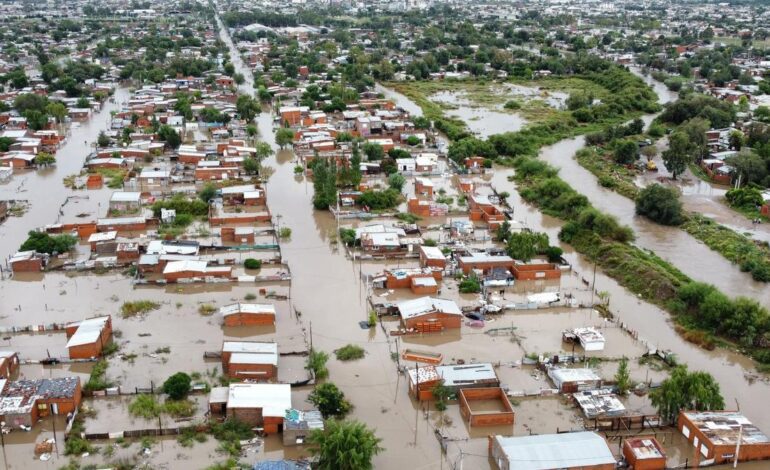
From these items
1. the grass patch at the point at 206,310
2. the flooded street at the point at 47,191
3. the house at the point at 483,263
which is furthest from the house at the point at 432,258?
the flooded street at the point at 47,191

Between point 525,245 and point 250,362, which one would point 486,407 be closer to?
point 250,362

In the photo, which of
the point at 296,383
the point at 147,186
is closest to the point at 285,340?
the point at 296,383

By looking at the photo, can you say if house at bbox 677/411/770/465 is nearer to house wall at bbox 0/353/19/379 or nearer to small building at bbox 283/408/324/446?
small building at bbox 283/408/324/446

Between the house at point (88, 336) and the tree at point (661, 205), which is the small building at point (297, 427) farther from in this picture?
the tree at point (661, 205)

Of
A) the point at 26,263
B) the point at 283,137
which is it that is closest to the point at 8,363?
the point at 26,263

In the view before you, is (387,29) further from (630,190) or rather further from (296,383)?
(296,383)
